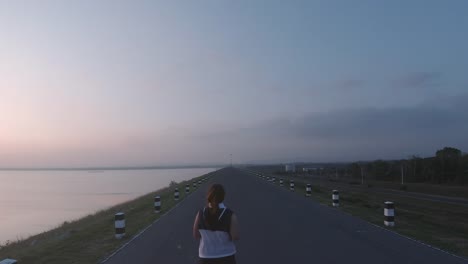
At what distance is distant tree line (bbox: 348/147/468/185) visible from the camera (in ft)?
209

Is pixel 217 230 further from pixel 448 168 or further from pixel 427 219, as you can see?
pixel 448 168

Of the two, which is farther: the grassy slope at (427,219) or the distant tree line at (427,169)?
the distant tree line at (427,169)

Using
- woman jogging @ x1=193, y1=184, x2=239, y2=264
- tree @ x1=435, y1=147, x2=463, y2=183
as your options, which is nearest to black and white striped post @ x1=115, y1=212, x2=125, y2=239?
woman jogging @ x1=193, y1=184, x2=239, y2=264

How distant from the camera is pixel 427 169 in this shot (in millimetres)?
69438

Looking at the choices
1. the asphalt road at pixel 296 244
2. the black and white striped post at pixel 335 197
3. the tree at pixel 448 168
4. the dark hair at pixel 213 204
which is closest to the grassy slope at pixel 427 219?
the black and white striped post at pixel 335 197

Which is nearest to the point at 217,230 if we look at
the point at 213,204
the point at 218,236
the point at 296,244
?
the point at 218,236

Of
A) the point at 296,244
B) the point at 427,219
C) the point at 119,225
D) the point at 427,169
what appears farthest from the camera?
the point at 427,169

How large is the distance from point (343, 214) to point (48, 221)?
21253 millimetres

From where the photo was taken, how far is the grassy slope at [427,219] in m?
12.6

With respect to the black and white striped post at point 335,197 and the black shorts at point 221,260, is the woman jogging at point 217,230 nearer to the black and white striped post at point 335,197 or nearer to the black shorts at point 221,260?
the black shorts at point 221,260

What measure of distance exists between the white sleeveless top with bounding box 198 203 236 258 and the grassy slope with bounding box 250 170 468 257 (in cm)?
687

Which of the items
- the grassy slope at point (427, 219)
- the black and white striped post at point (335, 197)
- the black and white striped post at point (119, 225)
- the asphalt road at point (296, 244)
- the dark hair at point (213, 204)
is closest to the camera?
the dark hair at point (213, 204)

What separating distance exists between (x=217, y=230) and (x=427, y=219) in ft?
76.5

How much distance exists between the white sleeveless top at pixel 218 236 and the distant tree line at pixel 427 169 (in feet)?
201
